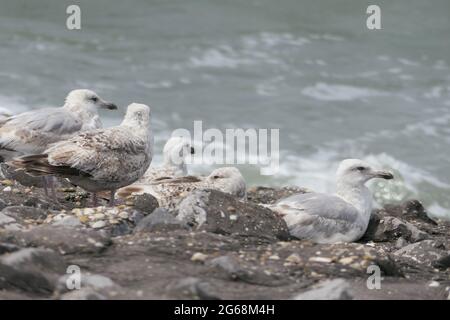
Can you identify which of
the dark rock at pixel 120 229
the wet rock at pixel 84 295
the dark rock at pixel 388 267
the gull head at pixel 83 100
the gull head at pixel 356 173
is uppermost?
the gull head at pixel 83 100

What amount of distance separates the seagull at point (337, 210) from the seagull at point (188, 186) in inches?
29.9

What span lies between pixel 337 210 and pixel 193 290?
2659 mm

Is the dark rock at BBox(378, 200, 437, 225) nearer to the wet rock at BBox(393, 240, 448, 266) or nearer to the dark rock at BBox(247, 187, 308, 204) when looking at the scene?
the dark rock at BBox(247, 187, 308, 204)

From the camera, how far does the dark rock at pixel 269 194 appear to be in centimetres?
929

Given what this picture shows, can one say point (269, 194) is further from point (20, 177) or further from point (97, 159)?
point (97, 159)

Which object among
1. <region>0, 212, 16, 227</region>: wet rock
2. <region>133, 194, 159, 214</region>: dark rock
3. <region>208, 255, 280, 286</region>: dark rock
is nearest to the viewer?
<region>208, 255, 280, 286</region>: dark rock

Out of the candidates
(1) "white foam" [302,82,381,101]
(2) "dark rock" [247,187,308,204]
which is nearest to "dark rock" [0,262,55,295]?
(2) "dark rock" [247,187,308,204]

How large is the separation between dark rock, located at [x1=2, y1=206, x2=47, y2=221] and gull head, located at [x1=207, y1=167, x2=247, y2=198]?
1.90 meters

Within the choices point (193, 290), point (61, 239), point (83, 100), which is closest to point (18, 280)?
point (61, 239)

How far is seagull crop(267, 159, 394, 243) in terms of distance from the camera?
710 cm

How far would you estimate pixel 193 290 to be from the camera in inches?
195

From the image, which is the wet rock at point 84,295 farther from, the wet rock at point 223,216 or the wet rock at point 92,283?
the wet rock at point 223,216

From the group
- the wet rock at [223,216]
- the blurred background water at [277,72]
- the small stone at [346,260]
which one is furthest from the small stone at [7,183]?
the blurred background water at [277,72]
